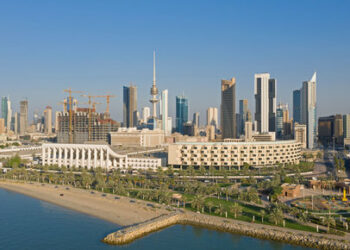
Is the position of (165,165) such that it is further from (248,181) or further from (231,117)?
(231,117)

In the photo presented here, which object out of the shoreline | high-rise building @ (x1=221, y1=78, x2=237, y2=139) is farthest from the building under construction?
the shoreline

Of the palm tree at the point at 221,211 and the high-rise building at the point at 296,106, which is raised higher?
the high-rise building at the point at 296,106

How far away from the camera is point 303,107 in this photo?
148250mm

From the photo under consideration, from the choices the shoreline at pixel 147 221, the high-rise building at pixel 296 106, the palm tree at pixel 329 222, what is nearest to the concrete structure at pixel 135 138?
the shoreline at pixel 147 221

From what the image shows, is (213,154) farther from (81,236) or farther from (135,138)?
(135,138)

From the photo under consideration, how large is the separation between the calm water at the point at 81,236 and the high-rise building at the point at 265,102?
461 feet

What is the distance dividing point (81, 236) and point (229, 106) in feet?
399

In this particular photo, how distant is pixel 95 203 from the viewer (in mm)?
37656

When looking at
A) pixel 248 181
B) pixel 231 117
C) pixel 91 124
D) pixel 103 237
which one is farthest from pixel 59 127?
pixel 103 237

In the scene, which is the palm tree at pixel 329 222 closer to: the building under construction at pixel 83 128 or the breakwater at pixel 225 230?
the breakwater at pixel 225 230

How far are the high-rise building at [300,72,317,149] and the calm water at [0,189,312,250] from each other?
107588mm

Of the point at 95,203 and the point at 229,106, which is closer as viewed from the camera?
the point at 95,203

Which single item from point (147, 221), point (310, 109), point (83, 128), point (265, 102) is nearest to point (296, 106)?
point (265, 102)

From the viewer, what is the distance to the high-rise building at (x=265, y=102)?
540 ft
